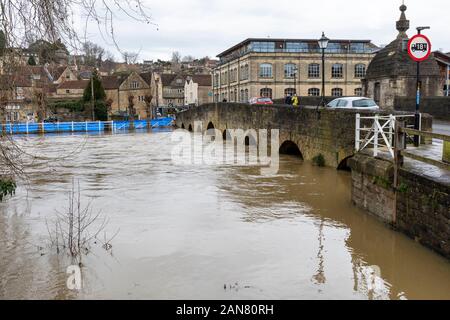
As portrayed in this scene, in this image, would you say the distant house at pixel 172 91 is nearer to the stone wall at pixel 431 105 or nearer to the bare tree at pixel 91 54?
the stone wall at pixel 431 105

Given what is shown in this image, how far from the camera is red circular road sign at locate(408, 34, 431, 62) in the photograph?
13234 millimetres

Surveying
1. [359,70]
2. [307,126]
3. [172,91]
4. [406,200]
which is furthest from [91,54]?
[172,91]

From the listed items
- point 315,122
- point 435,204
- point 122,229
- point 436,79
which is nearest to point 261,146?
point 315,122

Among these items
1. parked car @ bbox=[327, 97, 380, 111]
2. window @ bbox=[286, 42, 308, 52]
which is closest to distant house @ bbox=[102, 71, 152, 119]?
window @ bbox=[286, 42, 308, 52]

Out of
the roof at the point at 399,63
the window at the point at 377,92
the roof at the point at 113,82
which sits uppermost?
the roof at the point at 113,82

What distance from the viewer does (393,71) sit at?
2741 cm

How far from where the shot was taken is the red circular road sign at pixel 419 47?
43.4ft

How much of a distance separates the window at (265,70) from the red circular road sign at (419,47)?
48253mm

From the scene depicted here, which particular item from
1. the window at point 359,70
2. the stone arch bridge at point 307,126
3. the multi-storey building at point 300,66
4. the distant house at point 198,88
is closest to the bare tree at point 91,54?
the stone arch bridge at point 307,126

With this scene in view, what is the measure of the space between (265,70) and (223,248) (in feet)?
171

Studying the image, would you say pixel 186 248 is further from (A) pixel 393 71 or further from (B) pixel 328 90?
(B) pixel 328 90

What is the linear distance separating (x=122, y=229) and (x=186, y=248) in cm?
219

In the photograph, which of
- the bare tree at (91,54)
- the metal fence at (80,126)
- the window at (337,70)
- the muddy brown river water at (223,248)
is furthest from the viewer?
the window at (337,70)

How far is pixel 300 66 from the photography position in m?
62.0
